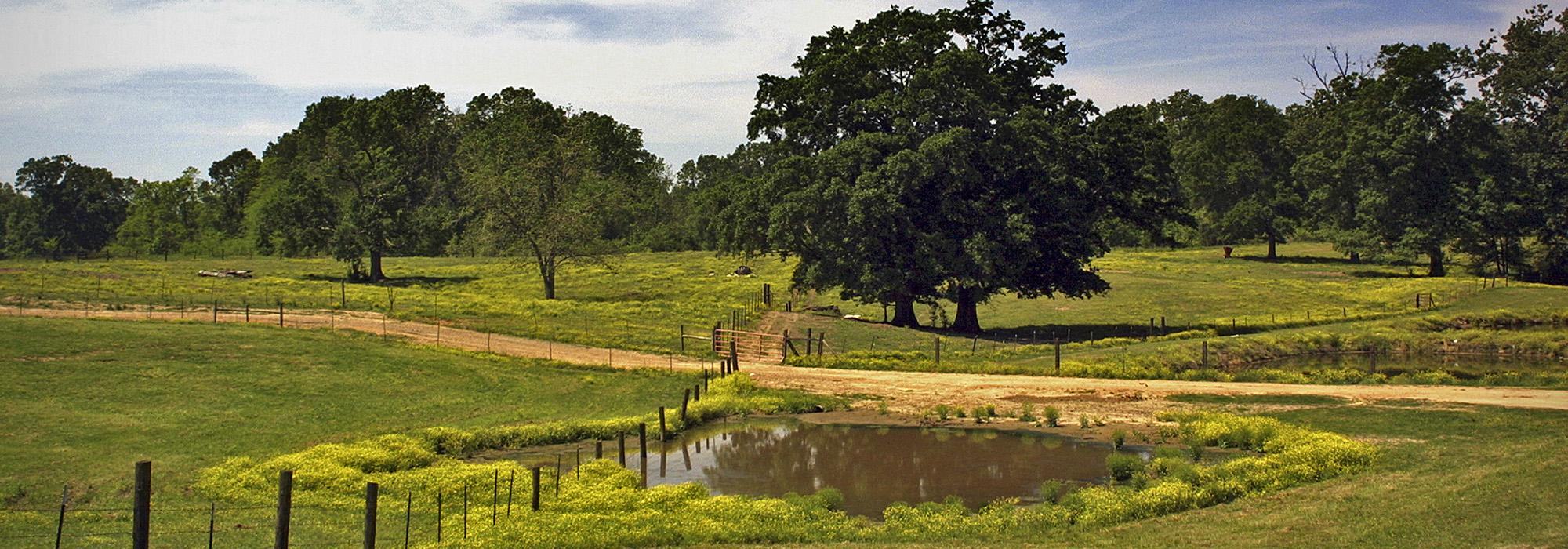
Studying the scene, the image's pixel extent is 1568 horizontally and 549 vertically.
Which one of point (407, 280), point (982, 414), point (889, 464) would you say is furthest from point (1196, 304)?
point (407, 280)

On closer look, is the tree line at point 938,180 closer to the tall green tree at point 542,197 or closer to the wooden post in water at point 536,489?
the tall green tree at point 542,197

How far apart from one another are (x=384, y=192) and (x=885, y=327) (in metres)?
53.5

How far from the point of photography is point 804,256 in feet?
245

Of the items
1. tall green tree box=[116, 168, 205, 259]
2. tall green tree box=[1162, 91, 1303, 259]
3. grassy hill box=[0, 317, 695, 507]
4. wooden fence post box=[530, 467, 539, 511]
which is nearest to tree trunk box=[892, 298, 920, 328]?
grassy hill box=[0, 317, 695, 507]

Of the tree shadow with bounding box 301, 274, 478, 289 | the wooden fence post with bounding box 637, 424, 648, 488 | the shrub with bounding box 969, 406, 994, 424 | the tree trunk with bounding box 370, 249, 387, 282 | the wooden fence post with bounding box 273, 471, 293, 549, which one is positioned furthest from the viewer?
the tree trunk with bounding box 370, 249, 387, 282

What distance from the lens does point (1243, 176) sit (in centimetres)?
12962

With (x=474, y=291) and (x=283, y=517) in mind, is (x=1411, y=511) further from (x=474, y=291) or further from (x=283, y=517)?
(x=474, y=291)

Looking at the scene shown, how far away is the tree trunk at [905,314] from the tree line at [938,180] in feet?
0.84

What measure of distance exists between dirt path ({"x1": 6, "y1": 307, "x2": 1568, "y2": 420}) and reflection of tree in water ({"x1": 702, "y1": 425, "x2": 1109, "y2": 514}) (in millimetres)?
5492

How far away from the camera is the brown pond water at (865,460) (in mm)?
35281

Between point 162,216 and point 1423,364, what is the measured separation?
5982 inches

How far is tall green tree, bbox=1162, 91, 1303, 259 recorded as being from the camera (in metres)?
122

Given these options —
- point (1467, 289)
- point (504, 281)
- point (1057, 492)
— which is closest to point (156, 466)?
point (1057, 492)

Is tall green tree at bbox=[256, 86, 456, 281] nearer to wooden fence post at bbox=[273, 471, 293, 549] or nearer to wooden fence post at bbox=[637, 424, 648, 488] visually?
wooden fence post at bbox=[637, 424, 648, 488]
